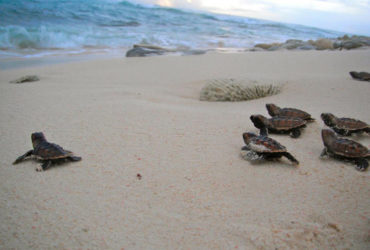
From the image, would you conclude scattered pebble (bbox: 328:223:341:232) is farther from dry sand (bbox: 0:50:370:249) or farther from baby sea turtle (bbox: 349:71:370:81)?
baby sea turtle (bbox: 349:71:370:81)

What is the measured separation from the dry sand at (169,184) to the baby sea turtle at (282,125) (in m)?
0.11

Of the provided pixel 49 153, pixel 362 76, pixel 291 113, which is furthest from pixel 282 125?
pixel 362 76

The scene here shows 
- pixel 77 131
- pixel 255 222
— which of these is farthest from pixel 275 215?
pixel 77 131

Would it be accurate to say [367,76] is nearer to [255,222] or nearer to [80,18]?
[255,222]

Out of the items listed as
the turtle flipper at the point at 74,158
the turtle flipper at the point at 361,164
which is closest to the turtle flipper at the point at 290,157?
the turtle flipper at the point at 361,164

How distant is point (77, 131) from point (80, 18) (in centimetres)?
1822

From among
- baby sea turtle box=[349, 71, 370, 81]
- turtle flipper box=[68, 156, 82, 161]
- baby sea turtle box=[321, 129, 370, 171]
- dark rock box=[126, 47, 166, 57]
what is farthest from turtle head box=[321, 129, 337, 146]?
dark rock box=[126, 47, 166, 57]

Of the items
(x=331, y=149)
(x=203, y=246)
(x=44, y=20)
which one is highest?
(x=44, y=20)

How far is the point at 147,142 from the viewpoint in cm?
254

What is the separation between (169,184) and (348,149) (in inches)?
55.6

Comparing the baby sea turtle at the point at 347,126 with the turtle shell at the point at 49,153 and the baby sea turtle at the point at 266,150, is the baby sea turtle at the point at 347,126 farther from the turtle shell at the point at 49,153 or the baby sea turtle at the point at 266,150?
the turtle shell at the point at 49,153

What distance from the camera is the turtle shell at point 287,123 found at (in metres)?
2.63

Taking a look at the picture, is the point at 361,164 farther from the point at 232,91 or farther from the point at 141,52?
the point at 141,52

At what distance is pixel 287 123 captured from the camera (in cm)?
264
